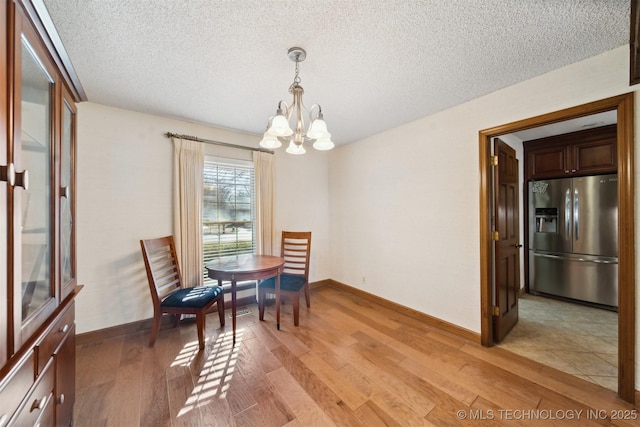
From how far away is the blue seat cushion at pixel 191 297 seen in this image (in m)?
2.29

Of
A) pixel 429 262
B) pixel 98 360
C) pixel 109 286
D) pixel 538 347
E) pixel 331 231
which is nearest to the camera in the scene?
pixel 98 360

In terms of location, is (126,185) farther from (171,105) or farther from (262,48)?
(262,48)

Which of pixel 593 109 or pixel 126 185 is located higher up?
pixel 593 109

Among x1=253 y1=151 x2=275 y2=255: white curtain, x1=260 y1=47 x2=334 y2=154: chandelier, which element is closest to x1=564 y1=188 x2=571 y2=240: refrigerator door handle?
x1=260 y1=47 x2=334 y2=154: chandelier

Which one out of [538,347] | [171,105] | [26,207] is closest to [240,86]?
[171,105]

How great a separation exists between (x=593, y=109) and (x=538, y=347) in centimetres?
219

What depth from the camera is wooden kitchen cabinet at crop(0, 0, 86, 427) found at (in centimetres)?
77

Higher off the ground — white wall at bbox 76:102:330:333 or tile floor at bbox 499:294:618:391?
white wall at bbox 76:102:330:333

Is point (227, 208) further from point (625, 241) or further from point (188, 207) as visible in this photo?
point (625, 241)

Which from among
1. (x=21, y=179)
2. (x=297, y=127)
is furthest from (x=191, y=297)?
(x=297, y=127)

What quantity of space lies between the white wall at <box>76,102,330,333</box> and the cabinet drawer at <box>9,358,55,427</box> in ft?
5.82

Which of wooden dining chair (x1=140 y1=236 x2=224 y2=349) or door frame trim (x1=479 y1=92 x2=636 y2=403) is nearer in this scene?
door frame trim (x1=479 y1=92 x2=636 y2=403)

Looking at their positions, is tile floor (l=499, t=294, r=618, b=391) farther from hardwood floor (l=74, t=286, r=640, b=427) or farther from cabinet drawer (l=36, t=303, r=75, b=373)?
cabinet drawer (l=36, t=303, r=75, b=373)

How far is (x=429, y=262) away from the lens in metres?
2.86
